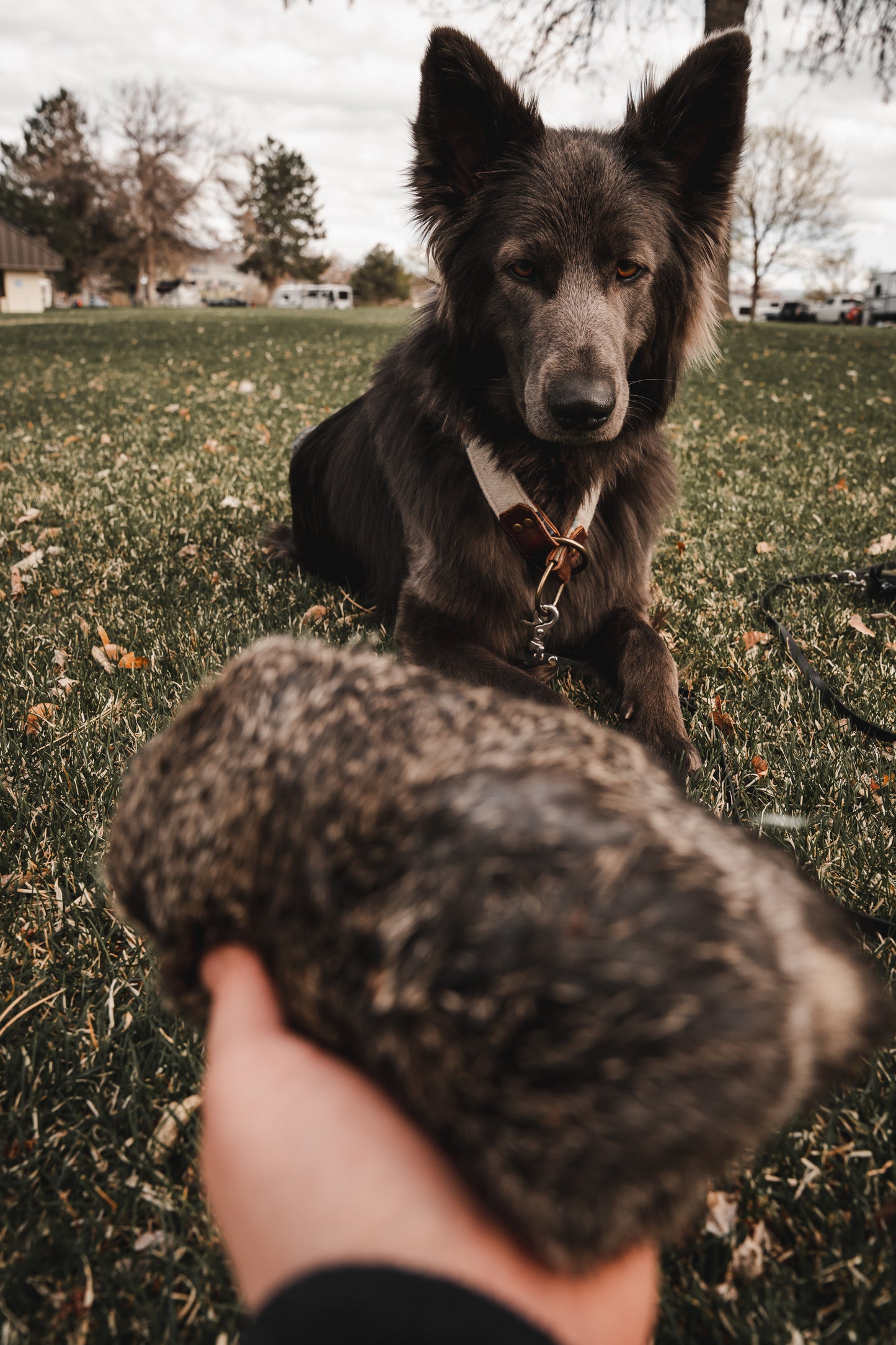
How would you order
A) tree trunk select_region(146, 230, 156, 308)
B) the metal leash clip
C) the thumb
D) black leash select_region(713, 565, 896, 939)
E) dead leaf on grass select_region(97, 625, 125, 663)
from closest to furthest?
the thumb < black leash select_region(713, 565, 896, 939) < the metal leash clip < dead leaf on grass select_region(97, 625, 125, 663) < tree trunk select_region(146, 230, 156, 308)

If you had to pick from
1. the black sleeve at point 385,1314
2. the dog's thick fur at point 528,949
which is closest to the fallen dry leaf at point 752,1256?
the dog's thick fur at point 528,949

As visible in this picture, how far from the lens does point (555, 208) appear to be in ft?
10.8

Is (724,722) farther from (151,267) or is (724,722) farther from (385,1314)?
(151,267)

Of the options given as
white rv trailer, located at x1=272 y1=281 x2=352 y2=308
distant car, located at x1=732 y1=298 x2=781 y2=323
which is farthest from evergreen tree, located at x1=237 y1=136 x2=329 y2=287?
distant car, located at x1=732 y1=298 x2=781 y2=323

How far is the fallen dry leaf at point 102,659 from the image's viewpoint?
3.71 meters

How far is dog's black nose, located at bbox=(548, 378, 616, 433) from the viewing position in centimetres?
306

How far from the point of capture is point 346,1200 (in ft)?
3.11

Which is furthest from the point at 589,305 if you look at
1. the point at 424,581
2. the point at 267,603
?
the point at 267,603

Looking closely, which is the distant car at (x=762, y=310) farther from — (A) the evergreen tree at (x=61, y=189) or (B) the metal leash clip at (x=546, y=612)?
(B) the metal leash clip at (x=546, y=612)

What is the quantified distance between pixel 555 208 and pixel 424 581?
1.58m

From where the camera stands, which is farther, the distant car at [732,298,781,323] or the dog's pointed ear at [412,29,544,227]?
the distant car at [732,298,781,323]

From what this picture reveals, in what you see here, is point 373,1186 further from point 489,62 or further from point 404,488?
point 489,62

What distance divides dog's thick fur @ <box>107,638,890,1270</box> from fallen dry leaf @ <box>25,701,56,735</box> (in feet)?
7.66

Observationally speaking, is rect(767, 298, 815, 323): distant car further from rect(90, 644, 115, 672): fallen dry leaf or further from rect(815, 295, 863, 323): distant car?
rect(90, 644, 115, 672): fallen dry leaf
